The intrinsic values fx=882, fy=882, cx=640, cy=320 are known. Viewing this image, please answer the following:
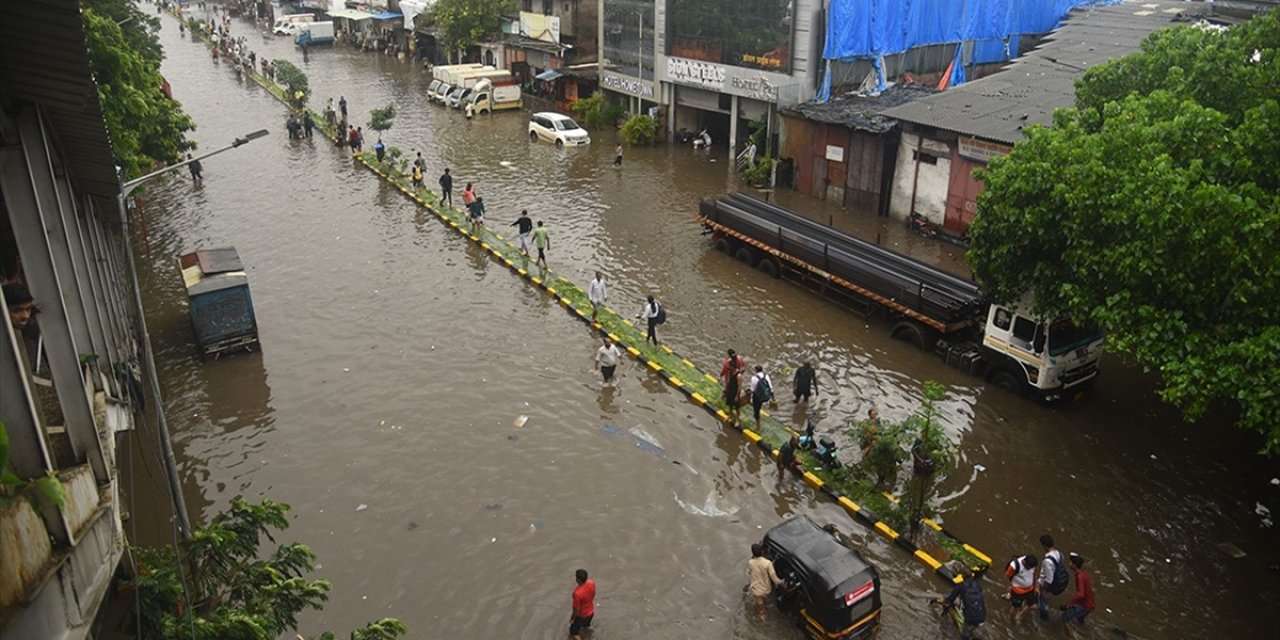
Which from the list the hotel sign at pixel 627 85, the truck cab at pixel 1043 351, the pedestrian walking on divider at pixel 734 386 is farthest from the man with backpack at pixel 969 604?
the hotel sign at pixel 627 85

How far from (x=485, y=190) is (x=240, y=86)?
102 feet

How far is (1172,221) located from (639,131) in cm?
2805

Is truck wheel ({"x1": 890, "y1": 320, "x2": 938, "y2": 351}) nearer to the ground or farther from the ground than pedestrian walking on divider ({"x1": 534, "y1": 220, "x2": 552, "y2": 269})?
nearer to the ground

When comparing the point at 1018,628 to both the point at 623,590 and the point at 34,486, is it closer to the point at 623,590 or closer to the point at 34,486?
the point at 623,590

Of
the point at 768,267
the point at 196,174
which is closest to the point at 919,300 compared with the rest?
the point at 768,267

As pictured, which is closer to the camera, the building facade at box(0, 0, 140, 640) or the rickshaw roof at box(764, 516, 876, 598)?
the building facade at box(0, 0, 140, 640)

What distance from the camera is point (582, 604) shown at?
11.3 meters

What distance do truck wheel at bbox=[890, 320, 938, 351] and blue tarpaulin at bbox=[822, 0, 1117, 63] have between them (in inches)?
637

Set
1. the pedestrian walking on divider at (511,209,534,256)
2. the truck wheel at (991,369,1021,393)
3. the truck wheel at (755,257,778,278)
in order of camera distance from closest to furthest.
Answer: the truck wheel at (991,369,1021,393)
the truck wheel at (755,257,778,278)
the pedestrian walking on divider at (511,209,534,256)

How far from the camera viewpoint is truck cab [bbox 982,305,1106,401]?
55.0 feet

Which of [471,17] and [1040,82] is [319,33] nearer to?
[471,17]

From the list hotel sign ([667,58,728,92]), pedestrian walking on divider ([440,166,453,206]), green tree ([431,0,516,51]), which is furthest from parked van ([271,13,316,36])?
pedestrian walking on divider ([440,166,453,206])

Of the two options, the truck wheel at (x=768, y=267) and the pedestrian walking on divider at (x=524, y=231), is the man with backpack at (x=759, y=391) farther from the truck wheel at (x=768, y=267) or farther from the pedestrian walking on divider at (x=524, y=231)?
the pedestrian walking on divider at (x=524, y=231)

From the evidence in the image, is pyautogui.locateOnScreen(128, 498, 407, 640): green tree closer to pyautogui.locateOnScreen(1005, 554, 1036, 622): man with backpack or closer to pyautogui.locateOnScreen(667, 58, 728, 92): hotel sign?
pyautogui.locateOnScreen(1005, 554, 1036, 622): man with backpack
